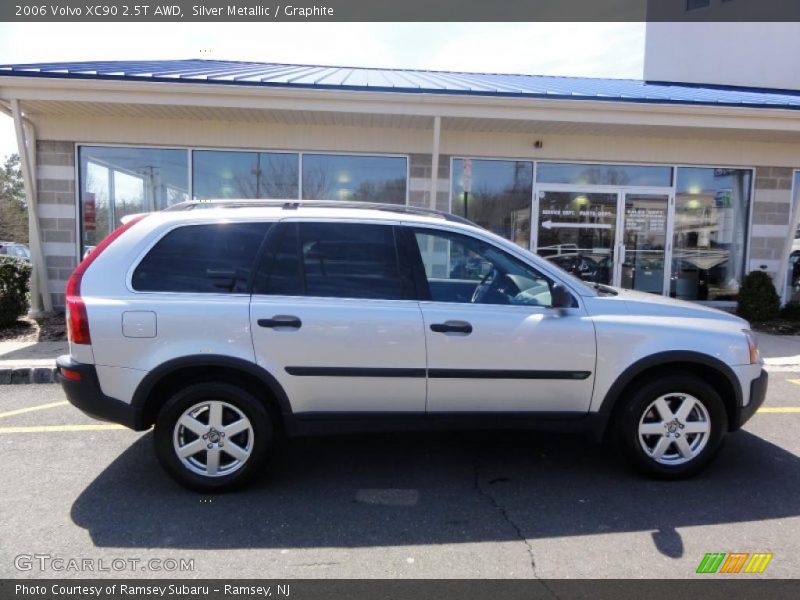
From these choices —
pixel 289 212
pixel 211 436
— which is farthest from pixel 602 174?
pixel 211 436

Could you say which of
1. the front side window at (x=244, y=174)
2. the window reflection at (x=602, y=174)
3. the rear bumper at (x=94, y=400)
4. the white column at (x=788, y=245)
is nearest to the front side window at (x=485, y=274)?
the rear bumper at (x=94, y=400)

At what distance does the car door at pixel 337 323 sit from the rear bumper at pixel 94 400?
0.87m

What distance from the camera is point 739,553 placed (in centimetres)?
286

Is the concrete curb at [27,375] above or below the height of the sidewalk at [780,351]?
below

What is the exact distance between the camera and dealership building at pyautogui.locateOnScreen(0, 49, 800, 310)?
8.15 metres

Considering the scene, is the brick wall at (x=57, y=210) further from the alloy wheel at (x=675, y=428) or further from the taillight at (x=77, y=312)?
the alloy wheel at (x=675, y=428)

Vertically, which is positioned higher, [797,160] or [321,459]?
[797,160]

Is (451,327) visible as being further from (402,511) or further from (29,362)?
(29,362)

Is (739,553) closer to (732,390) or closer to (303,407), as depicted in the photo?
(732,390)

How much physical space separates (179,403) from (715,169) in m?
10.5

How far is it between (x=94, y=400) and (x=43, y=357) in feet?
13.2

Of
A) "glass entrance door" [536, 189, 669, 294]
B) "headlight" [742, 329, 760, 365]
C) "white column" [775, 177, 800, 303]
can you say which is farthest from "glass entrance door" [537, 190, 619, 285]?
"headlight" [742, 329, 760, 365]

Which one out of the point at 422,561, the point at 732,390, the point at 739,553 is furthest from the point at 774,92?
the point at 422,561

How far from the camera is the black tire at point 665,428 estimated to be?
3564 mm
